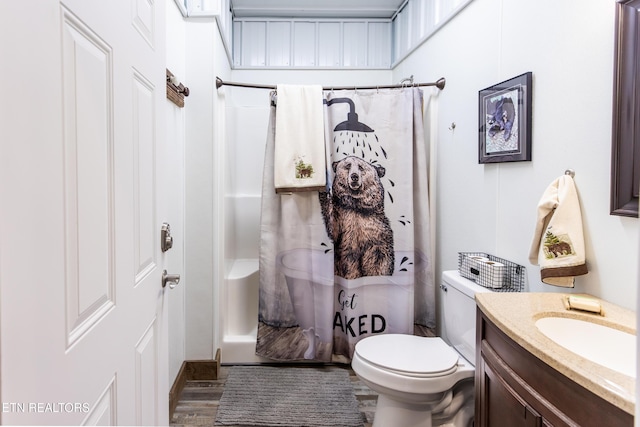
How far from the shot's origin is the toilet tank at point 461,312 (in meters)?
1.52

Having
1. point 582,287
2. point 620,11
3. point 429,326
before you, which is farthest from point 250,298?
point 620,11

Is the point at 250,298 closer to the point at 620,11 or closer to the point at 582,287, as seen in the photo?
the point at 582,287

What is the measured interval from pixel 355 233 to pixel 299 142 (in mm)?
690

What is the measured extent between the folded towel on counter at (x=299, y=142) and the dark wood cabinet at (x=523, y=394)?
50.9 inches

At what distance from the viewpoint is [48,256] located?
0.52m

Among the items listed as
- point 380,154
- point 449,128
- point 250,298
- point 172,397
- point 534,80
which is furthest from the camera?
point 250,298

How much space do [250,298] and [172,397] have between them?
0.79 meters

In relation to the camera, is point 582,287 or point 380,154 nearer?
point 582,287

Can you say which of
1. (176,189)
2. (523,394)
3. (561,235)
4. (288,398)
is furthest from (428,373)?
(176,189)

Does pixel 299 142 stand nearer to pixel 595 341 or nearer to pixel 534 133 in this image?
pixel 534 133

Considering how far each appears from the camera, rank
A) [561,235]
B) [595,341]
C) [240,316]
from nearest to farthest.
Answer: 1. [595,341]
2. [561,235]
3. [240,316]

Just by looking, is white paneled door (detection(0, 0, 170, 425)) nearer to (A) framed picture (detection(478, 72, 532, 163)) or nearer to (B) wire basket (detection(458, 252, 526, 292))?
(B) wire basket (detection(458, 252, 526, 292))

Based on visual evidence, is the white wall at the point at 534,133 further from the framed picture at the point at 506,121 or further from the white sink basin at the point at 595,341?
the white sink basin at the point at 595,341

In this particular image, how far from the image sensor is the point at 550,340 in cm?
83
